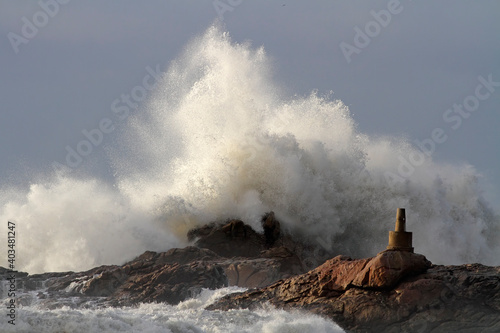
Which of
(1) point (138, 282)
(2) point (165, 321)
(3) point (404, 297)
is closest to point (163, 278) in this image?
(1) point (138, 282)

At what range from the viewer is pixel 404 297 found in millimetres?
16406

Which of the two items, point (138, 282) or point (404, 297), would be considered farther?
point (138, 282)

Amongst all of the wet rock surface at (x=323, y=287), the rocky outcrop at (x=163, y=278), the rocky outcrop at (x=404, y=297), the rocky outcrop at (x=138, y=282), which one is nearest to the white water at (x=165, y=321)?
the rocky outcrop at (x=404, y=297)

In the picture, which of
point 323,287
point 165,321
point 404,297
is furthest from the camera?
point 323,287

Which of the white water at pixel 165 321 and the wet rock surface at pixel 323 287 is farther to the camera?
the wet rock surface at pixel 323 287

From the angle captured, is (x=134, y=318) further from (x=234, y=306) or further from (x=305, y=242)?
(x=305, y=242)

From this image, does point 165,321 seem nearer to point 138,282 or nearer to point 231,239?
point 138,282

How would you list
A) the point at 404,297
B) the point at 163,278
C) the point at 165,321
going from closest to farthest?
the point at 165,321 < the point at 404,297 < the point at 163,278

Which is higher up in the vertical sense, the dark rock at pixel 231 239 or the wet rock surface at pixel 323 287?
the dark rock at pixel 231 239

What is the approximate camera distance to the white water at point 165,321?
44.3ft

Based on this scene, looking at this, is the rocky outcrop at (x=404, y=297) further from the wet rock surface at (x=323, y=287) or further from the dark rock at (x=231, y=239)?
the dark rock at (x=231, y=239)

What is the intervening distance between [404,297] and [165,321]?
573 centimetres

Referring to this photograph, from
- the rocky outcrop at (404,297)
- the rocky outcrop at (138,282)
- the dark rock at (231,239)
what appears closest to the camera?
the rocky outcrop at (404,297)

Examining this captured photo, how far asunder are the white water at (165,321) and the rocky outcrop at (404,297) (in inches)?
28.1
